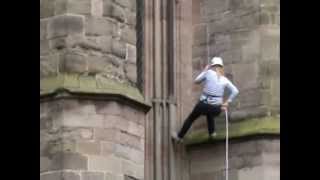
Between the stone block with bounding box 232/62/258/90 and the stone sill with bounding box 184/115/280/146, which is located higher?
the stone block with bounding box 232/62/258/90

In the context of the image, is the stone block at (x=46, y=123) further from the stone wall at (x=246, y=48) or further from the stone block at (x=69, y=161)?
the stone wall at (x=246, y=48)

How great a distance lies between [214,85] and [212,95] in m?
0.12

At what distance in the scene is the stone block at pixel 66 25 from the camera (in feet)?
52.6

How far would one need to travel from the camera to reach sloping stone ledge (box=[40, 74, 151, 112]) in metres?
15.8

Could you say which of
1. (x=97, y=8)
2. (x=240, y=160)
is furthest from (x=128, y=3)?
(x=240, y=160)

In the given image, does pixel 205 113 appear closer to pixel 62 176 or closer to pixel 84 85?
pixel 84 85

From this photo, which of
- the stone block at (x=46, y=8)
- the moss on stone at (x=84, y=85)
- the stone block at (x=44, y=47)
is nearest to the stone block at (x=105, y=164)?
the moss on stone at (x=84, y=85)

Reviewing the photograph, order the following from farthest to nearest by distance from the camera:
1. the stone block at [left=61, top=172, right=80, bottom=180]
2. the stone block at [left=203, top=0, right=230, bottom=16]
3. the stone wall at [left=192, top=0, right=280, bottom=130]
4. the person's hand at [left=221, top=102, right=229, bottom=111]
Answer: the stone block at [left=203, top=0, right=230, bottom=16] < the stone wall at [left=192, top=0, right=280, bottom=130] < the person's hand at [left=221, top=102, right=229, bottom=111] < the stone block at [left=61, top=172, right=80, bottom=180]

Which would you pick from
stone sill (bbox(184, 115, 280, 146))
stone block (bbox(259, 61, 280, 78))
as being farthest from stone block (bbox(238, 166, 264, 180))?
stone block (bbox(259, 61, 280, 78))

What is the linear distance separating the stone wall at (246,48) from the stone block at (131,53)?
1.94 m

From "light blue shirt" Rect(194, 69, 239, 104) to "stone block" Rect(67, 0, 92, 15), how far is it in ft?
6.69

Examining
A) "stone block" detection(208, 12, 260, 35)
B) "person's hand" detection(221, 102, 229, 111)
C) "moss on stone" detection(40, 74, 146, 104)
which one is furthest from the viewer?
"stone block" detection(208, 12, 260, 35)

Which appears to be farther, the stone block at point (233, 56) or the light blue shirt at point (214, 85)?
the stone block at point (233, 56)

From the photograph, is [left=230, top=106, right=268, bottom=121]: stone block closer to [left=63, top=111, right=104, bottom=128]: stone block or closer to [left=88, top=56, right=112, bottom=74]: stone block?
[left=88, top=56, right=112, bottom=74]: stone block
